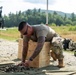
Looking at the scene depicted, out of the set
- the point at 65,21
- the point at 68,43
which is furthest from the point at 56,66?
the point at 65,21

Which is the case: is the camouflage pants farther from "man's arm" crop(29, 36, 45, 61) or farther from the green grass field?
the green grass field

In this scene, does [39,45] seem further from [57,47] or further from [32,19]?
[32,19]

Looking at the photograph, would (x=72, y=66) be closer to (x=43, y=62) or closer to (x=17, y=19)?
(x=43, y=62)

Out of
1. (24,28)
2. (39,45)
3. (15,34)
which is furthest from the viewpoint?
(15,34)

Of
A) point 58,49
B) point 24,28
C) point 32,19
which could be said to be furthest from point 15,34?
point 24,28

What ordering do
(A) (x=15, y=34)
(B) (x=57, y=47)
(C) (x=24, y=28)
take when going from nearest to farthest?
(C) (x=24, y=28) < (B) (x=57, y=47) < (A) (x=15, y=34)

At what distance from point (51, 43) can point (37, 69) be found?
96 cm

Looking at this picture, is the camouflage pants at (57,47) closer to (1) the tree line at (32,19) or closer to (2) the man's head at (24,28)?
(2) the man's head at (24,28)

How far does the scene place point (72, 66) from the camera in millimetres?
10336

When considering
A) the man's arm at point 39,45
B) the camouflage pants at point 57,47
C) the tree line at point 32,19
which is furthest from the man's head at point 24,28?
the tree line at point 32,19

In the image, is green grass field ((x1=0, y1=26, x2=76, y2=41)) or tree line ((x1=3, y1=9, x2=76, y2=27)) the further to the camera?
tree line ((x1=3, y1=9, x2=76, y2=27))

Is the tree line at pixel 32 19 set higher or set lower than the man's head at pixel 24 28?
lower

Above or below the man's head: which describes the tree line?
below

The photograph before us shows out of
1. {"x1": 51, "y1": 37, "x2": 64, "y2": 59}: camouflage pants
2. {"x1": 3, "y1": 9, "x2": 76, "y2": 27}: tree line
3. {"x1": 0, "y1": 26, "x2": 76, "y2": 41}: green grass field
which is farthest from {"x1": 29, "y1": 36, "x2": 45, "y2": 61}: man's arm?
{"x1": 3, "y1": 9, "x2": 76, "y2": 27}: tree line
